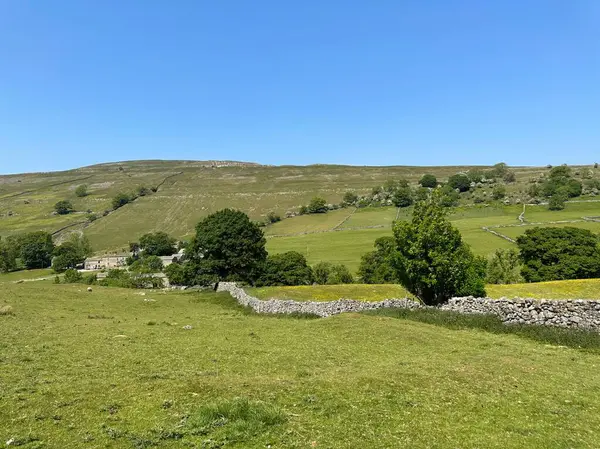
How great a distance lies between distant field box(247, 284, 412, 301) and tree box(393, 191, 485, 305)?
7.36 metres

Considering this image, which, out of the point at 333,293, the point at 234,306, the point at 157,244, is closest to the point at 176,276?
the point at 234,306

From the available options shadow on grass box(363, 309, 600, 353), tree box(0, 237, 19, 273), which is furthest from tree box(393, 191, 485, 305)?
tree box(0, 237, 19, 273)

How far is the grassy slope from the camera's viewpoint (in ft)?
36.5

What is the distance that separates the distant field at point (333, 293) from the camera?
156 ft

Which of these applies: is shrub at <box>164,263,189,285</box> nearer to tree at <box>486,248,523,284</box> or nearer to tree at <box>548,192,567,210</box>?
tree at <box>486,248,523,284</box>

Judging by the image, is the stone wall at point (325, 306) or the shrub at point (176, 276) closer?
the stone wall at point (325, 306)

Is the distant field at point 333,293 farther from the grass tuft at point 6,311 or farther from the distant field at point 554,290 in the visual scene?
the grass tuft at point 6,311

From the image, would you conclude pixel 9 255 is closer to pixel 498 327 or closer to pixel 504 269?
pixel 504 269

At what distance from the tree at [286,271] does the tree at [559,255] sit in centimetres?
3999

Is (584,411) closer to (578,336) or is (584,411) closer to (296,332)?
(578,336)

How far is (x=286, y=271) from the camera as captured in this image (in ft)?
271

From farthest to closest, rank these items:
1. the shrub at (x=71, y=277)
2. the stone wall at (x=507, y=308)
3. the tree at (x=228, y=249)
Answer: the shrub at (x=71, y=277), the tree at (x=228, y=249), the stone wall at (x=507, y=308)

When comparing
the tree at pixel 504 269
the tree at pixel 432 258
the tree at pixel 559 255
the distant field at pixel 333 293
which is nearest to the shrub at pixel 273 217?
the tree at pixel 504 269

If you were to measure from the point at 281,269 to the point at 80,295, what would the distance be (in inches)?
1536
